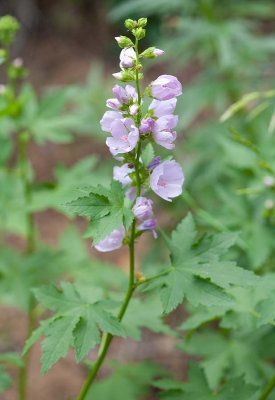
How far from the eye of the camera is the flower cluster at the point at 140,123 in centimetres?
159

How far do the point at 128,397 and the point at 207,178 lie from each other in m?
1.40

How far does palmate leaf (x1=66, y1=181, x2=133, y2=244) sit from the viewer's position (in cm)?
157

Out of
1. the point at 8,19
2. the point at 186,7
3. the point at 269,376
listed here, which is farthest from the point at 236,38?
the point at 269,376

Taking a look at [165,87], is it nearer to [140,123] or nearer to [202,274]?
[140,123]

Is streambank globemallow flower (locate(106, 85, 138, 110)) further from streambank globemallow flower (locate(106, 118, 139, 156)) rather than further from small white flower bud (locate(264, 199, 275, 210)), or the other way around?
small white flower bud (locate(264, 199, 275, 210))

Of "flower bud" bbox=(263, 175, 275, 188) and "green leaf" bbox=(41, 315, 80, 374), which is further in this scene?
"flower bud" bbox=(263, 175, 275, 188)

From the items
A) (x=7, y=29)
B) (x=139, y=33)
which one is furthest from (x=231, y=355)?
(x=7, y=29)

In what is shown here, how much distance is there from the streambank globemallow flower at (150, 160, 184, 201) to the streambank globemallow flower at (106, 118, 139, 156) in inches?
4.1

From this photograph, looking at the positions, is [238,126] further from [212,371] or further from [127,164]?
[127,164]

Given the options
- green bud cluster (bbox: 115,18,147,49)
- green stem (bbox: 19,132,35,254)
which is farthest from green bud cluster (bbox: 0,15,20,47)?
green bud cluster (bbox: 115,18,147,49)

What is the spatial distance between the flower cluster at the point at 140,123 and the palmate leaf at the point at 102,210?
53mm

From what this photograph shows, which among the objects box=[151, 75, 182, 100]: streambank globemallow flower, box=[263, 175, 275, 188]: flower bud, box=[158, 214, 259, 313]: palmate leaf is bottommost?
box=[263, 175, 275, 188]: flower bud

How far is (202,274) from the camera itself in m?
1.66

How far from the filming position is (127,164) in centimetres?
172
